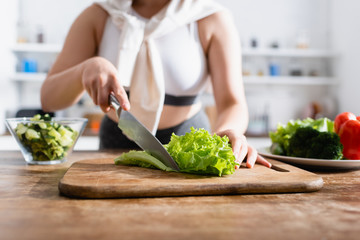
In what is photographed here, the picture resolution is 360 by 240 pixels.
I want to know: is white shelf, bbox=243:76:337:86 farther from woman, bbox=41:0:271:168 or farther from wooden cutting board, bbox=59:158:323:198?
wooden cutting board, bbox=59:158:323:198

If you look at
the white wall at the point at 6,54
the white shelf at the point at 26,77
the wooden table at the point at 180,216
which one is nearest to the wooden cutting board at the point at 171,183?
the wooden table at the point at 180,216

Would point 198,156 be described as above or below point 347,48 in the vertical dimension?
below

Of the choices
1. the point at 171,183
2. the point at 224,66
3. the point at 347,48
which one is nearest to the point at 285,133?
the point at 224,66

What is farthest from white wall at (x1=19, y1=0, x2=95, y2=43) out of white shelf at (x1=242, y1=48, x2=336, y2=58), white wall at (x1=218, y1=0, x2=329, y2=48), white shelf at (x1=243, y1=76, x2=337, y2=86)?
white shelf at (x1=243, y1=76, x2=337, y2=86)

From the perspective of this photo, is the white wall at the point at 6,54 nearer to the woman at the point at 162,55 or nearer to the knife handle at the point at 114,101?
the woman at the point at 162,55

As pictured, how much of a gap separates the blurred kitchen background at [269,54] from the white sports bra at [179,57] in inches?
78.7

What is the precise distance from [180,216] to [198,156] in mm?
232

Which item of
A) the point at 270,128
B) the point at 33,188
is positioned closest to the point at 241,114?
the point at 33,188

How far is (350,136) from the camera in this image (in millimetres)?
993

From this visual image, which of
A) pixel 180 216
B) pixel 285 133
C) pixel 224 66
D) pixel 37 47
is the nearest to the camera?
pixel 180 216

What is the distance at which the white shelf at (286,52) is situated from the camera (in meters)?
3.53

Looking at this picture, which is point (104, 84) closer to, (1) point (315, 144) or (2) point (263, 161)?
(2) point (263, 161)

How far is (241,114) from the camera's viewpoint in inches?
45.6

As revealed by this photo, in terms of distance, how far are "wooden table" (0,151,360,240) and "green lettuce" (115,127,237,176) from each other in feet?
0.31
